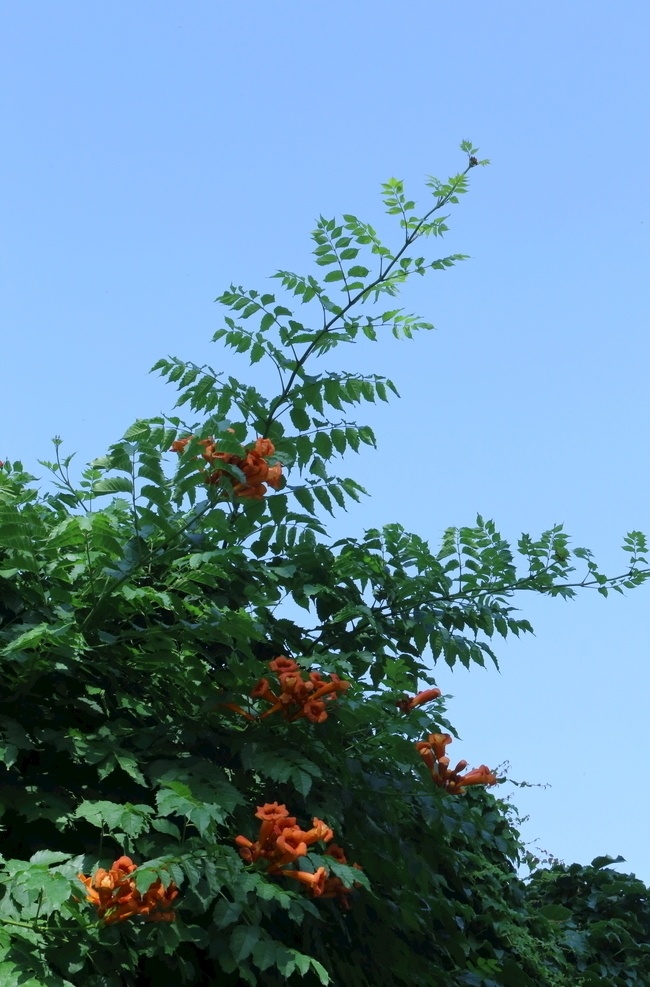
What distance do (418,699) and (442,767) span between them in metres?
0.31

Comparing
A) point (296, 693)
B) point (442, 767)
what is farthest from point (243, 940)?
point (442, 767)

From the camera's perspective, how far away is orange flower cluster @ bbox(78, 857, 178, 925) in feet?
11.9

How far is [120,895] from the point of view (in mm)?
3646

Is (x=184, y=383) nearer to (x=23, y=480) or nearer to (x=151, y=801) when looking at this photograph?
(x=23, y=480)

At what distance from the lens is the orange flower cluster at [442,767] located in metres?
5.06

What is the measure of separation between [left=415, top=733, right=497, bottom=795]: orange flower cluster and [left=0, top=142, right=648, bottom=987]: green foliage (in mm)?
53

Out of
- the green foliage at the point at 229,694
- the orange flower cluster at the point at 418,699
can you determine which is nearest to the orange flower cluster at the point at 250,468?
the green foliage at the point at 229,694

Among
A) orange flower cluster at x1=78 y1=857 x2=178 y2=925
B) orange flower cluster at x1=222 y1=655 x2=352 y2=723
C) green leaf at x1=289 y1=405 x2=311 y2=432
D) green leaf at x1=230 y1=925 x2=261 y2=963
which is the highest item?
green leaf at x1=289 y1=405 x2=311 y2=432

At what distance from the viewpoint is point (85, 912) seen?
377cm

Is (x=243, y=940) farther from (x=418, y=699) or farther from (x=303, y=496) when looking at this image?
(x=303, y=496)

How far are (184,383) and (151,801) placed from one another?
1.93m

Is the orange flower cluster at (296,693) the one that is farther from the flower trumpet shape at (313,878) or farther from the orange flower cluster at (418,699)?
the orange flower cluster at (418,699)

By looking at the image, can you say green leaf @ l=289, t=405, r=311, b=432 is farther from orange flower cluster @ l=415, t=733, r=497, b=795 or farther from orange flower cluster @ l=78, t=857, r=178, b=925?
orange flower cluster @ l=78, t=857, r=178, b=925

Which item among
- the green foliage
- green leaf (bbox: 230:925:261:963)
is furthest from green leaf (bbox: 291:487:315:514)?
green leaf (bbox: 230:925:261:963)
